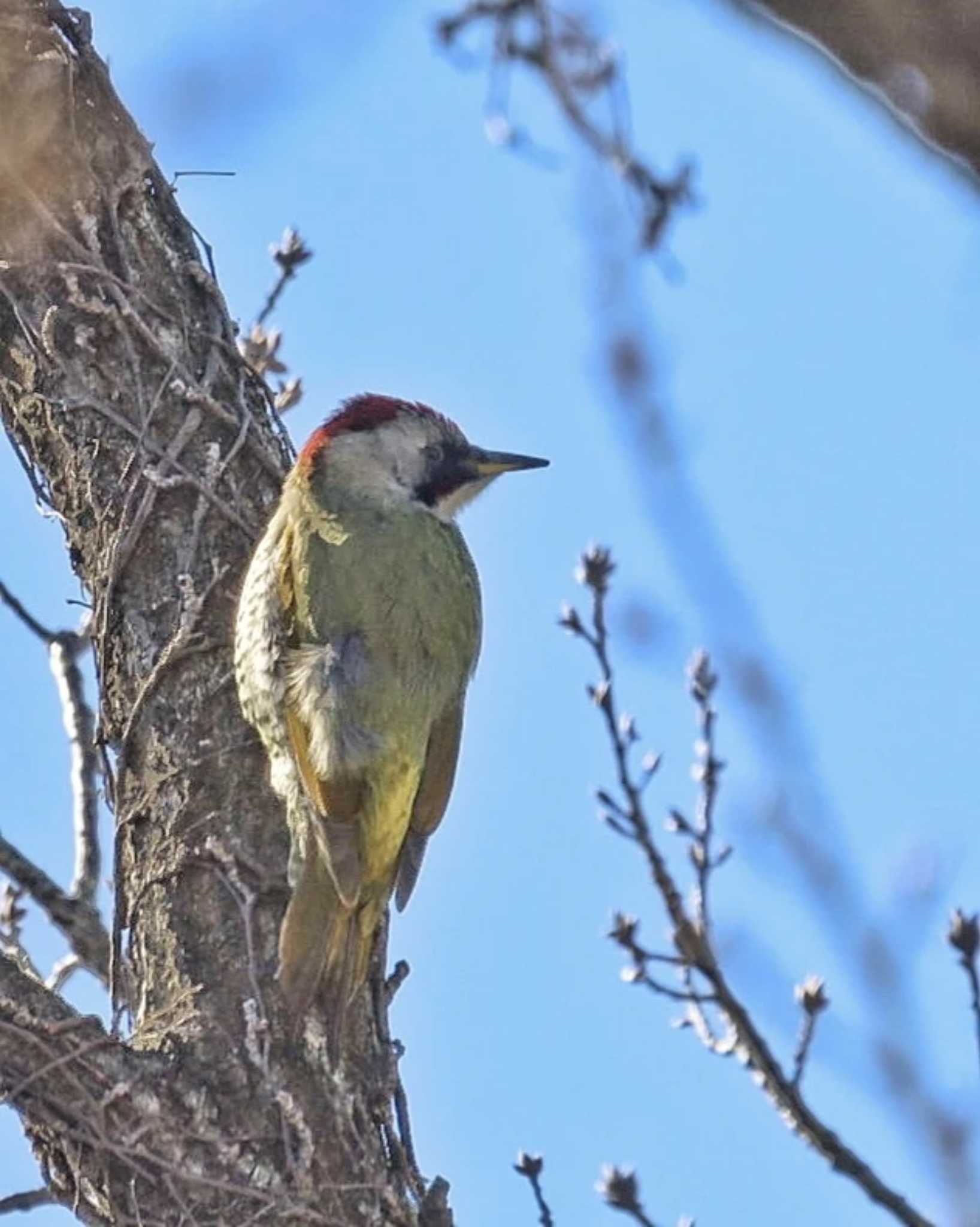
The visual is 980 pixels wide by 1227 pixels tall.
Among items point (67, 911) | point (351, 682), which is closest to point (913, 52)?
point (351, 682)

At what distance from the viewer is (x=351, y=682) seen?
168 inches

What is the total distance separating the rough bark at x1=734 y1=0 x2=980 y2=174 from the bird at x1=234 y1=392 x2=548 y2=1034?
2.94 meters

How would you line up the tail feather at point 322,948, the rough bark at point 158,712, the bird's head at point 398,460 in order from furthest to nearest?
the bird's head at point 398,460, the tail feather at point 322,948, the rough bark at point 158,712

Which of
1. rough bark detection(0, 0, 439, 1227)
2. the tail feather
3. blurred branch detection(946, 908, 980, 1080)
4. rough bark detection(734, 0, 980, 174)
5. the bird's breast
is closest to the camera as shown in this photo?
rough bark detection(734, 0, 980, 174)

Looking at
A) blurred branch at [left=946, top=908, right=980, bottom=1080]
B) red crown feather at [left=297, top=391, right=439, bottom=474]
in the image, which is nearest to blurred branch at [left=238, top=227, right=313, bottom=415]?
red crown feather at [left=297, top=391, right=439, bottom=474]

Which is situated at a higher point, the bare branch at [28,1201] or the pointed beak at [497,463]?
the pointed beak at [497,463]

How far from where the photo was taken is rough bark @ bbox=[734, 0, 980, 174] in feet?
3.67

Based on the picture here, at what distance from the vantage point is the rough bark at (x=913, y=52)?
1119 mm

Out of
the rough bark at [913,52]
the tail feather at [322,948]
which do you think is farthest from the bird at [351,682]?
the rough bark at [913,52]

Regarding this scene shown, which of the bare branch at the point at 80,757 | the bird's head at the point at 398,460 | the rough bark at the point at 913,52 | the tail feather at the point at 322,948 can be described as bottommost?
the rough bark at the point at 913,52

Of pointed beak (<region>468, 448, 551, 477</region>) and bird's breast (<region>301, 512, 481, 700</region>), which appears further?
pointed beak (<region>468, 448, 551, 477</region>)

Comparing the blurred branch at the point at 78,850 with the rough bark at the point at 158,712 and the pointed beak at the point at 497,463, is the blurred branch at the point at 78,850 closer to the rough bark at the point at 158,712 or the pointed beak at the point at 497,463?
the rough bark at the point at 158,712

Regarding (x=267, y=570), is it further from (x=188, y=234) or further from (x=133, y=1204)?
(x=133, y=1204)

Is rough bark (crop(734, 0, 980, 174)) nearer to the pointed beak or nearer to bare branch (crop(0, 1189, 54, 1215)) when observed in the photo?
bare branch (crop(0, 1189, 54, 1215))
